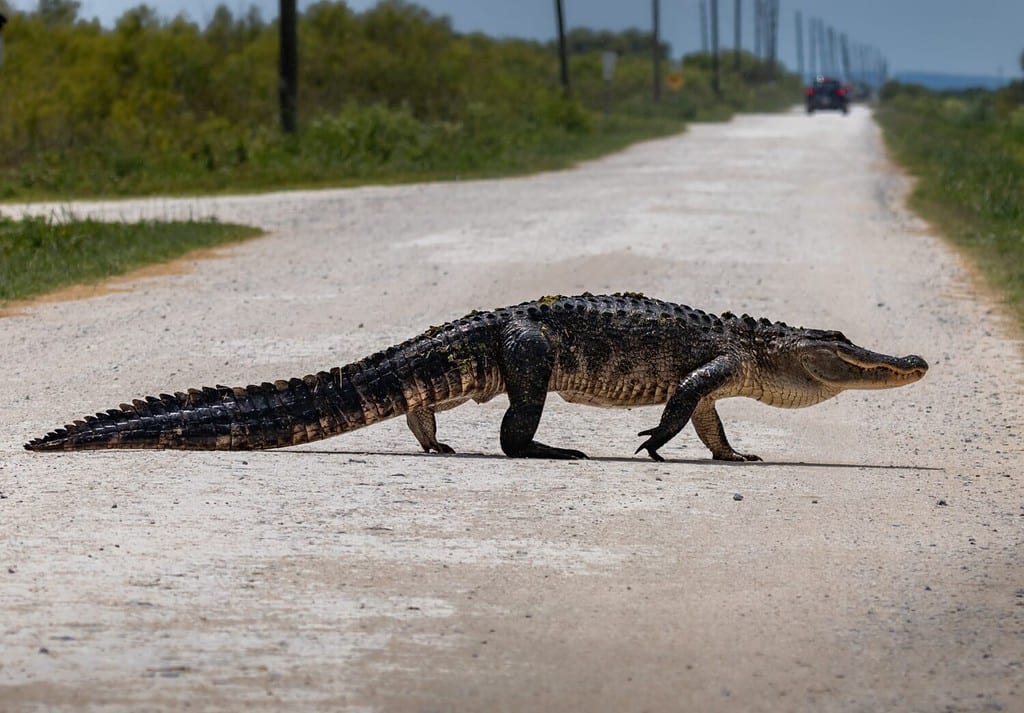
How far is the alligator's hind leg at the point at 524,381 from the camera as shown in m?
8.14

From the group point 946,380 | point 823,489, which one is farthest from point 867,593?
point 946,380

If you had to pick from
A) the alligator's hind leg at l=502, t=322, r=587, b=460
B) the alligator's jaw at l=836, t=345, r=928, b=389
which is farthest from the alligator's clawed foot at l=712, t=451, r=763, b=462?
the alligator's hind leg at l=502, t=322, r=587, b=460

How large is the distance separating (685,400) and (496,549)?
2.38 m

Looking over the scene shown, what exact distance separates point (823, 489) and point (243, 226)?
46.8 feet

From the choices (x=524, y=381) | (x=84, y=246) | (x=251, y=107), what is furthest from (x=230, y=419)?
(x=251, y=107)

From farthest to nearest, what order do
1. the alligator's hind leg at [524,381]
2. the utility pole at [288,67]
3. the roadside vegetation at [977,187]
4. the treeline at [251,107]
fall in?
1. the utility pole at [288,67]
2. the treeline at [251,107]
3. the roadside vegetation at [977,187]
4. the alligator's hind leg at [524,381]

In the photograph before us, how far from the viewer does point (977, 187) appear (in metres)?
25.0

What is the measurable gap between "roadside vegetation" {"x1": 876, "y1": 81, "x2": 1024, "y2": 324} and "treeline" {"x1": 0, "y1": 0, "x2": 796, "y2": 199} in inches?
311

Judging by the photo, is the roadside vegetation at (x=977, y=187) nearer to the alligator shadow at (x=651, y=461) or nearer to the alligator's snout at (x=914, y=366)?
the alligator's snout at (x=914, y=366)

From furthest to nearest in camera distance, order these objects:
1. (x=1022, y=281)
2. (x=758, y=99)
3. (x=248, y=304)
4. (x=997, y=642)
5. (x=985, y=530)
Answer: (x=758, y=99)
(x=1022, y=281)
(x=248, y=304)
(x=985, y=530)
(x=997, y=642)

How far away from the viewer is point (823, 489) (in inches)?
300

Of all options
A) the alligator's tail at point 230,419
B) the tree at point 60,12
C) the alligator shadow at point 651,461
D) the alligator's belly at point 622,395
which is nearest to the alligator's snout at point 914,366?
the alligator shadow at point 651,461

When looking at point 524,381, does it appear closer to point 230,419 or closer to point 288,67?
point 230,419

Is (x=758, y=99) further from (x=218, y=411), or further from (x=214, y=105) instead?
(x=218, y=411)
